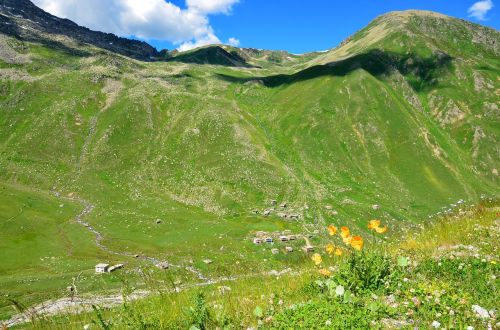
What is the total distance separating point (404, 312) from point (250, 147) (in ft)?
470

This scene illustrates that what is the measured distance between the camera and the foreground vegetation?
23.1ft

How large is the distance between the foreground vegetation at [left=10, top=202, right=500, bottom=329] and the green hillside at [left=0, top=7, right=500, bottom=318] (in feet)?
195

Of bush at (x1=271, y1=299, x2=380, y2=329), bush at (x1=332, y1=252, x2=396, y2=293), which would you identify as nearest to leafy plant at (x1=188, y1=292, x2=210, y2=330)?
bush at (x1=271, y1=299, x2=380, y2=329)

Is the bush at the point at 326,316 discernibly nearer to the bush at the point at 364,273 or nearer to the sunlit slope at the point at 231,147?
the bush at the point at 364,273

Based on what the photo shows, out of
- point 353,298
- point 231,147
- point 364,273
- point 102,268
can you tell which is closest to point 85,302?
point 353,298

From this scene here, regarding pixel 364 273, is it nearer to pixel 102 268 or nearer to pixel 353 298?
pixel 353 298

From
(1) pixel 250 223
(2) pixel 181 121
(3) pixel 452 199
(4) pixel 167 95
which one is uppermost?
(4) pixel 167 95

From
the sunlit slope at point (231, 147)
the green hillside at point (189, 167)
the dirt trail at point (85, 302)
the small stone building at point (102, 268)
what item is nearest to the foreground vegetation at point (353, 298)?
the dirt trail at point (85, 302)

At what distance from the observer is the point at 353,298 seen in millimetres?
7758

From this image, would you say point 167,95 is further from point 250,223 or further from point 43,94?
point 250,223

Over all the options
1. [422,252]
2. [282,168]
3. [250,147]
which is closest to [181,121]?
[250,147]

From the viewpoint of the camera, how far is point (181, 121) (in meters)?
169

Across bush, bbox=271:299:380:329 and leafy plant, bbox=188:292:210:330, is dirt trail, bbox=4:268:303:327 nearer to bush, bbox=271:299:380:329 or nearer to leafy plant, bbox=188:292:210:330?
leafy plant, bbox=188:292:210:330

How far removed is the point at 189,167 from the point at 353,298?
134255 mm
